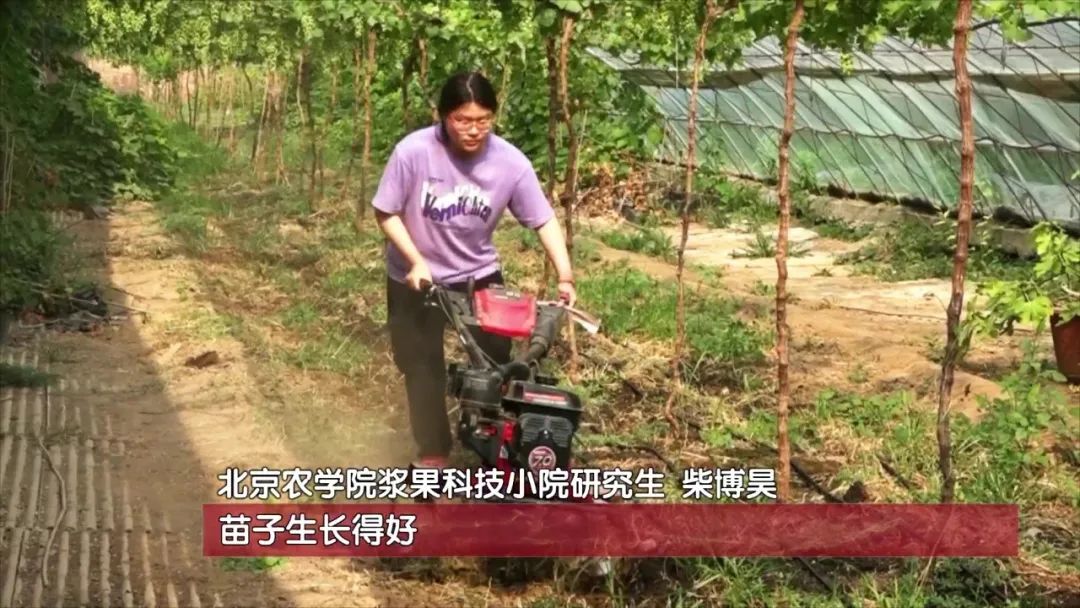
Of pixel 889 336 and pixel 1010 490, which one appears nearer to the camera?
pixel 1010 490

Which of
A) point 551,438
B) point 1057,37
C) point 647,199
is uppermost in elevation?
point 1057,37

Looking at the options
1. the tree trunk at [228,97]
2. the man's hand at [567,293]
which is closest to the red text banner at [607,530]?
the man's hand at [567,293]

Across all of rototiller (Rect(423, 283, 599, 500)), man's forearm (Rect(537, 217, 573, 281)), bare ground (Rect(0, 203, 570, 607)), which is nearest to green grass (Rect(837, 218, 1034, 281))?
bare ground (Rect(0, 203, 570, 607))

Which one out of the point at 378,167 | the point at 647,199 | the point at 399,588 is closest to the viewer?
the point at 399,588

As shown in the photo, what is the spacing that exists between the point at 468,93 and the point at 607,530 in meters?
1.40

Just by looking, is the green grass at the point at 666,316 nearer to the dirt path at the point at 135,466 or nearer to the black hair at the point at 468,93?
the dirt path at the point at 135,466

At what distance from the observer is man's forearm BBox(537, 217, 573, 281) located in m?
4.69

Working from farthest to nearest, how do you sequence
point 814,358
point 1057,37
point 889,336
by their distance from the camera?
point 1057,37 < point 889,336 < point 814,358

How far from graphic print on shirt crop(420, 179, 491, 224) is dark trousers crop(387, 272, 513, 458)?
266mm

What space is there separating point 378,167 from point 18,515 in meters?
14.8

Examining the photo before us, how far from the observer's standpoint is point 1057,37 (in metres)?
11.9

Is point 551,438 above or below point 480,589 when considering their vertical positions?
above

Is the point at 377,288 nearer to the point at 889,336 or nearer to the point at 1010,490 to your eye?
the point at 889,336

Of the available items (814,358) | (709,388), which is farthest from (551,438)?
(814,358)
